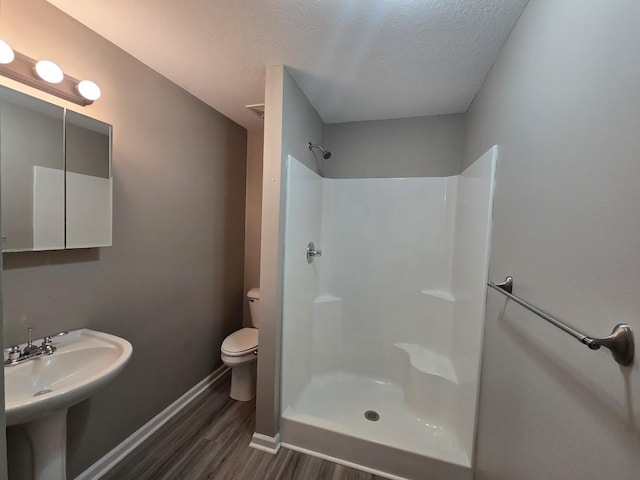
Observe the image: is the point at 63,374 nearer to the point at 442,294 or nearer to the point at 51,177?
the point at 51,177

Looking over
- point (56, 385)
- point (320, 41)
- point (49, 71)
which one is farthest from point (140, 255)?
point (320, 41)

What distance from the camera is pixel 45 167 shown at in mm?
1159

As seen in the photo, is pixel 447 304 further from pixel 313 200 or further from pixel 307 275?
pixel 313 200

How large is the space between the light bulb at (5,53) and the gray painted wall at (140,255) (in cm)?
9

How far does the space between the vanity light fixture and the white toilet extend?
162 centimetres

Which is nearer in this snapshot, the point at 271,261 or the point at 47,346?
the point at 47,346

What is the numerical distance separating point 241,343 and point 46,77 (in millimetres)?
1910

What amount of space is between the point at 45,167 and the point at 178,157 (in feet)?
2.49

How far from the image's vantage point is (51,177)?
3.87 feet

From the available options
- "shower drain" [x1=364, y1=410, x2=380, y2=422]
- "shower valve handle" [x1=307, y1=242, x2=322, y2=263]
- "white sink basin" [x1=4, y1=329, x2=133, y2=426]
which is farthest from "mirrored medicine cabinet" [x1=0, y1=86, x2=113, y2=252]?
"shower drain" [x1=364, y1=410, x2=380, y2=422]

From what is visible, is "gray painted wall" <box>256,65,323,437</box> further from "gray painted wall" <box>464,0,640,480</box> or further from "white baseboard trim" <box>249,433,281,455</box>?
"gray painted wall" <box>464,0,640,480</box>

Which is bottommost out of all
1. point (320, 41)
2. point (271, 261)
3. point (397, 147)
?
point (271, 261)

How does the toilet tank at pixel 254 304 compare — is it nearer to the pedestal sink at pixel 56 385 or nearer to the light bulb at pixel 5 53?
the pedestal sink at pixel 56 385

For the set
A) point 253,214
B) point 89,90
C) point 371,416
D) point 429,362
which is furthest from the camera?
point 253,214
